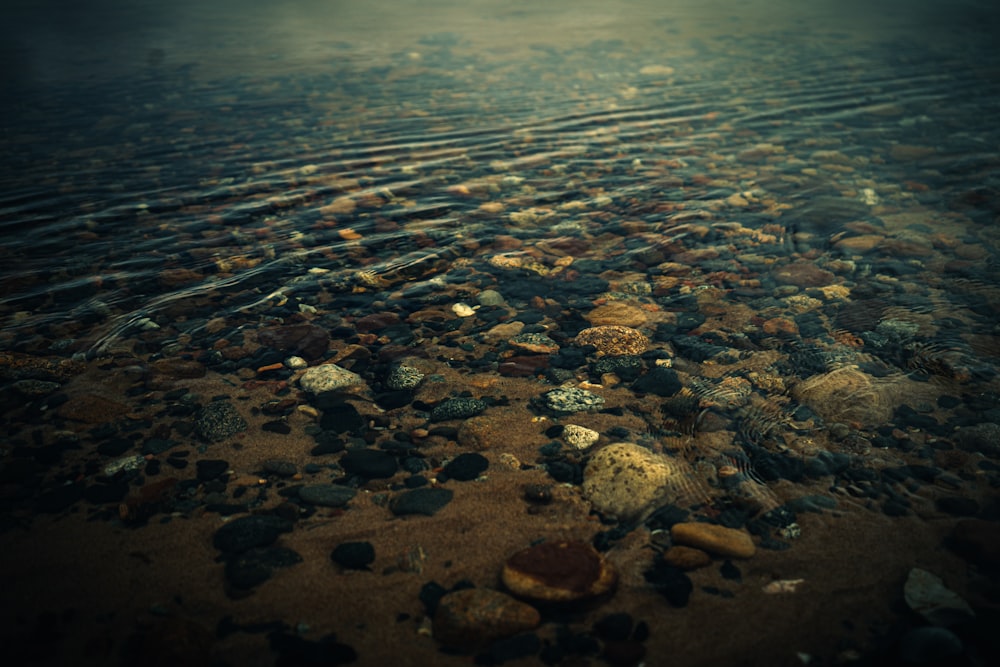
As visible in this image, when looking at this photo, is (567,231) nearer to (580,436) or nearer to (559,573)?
(580,436)

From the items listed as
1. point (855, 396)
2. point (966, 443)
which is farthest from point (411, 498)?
point (966, 443)

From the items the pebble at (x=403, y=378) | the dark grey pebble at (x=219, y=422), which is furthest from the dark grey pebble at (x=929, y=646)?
the dark grey pebble at (x=219, y=422)

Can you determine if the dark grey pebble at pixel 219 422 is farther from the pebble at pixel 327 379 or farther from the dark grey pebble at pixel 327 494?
the dark grey pebble at pixel 327 494

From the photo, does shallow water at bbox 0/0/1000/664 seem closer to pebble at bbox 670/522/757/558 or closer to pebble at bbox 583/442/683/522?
pebble at bbox 583/442/683/522

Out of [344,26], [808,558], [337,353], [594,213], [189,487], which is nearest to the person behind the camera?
[808,558]

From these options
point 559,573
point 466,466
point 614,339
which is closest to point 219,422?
point 466,466

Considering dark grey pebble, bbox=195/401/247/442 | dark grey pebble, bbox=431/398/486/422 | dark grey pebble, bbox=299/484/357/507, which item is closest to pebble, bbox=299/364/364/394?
dark grey pebble, bbox=195/401/247/442

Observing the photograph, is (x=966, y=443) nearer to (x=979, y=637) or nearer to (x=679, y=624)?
(x=979, y=637)
